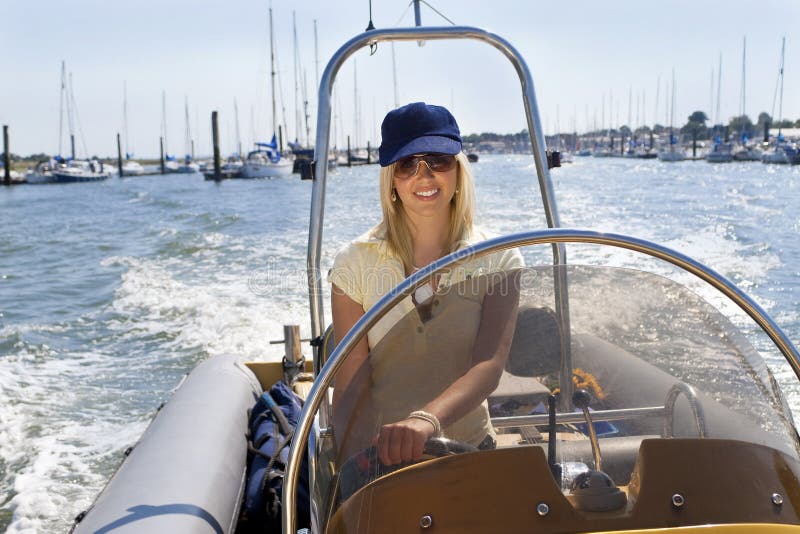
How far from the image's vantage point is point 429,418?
1.27 metres

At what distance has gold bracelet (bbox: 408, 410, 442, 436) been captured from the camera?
127 cm

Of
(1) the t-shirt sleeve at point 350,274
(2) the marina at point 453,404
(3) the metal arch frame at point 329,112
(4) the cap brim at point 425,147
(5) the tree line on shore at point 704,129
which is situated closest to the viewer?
(2) the marina at point 453,404

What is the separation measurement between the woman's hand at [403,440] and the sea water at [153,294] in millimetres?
2797

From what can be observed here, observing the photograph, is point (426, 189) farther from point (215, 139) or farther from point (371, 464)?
point (215, 139)

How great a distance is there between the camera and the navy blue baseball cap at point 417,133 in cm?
176

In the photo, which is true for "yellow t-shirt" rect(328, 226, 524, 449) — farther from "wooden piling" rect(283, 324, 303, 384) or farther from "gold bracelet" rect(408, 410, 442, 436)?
"wooden piling" rect(283, 324, 303, 384)

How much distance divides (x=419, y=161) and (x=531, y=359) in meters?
0.68

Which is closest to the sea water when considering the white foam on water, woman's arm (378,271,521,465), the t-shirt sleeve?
the white foam on water

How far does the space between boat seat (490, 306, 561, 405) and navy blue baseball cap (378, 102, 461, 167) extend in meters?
0.58

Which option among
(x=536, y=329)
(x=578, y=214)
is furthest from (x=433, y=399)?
(x=578, y=214)

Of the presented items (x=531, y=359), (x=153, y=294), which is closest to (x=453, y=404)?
(x=531, y=359)

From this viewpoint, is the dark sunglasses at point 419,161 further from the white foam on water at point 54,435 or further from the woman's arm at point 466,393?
the white foam on water at point 54,435

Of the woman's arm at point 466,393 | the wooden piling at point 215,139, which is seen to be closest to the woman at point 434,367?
the woman's arm at point 466,393

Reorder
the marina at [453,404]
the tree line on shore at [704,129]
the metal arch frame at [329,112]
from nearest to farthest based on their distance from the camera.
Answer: the marina at [453,404], the metal arch frame at [329,112], the tree line on shore at [704,129]
